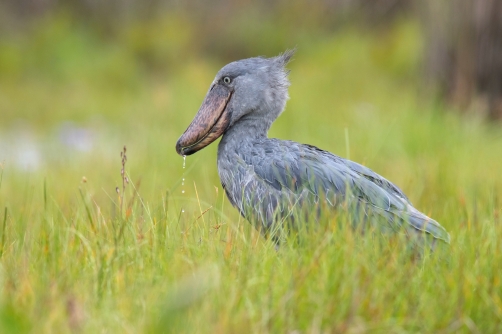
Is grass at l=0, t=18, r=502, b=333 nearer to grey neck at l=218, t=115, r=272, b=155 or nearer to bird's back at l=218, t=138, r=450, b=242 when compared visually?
bird's back at l=218, t=138, r=450, b=242

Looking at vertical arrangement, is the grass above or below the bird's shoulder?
below

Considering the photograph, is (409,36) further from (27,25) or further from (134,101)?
(27,25)

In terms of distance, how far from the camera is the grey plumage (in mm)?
2965

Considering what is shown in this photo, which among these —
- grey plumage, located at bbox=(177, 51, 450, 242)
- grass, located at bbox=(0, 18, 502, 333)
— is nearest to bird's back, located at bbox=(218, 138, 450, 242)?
grey plumage, located at bbox=(177, 51, 450, 242)

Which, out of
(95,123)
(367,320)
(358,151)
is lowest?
(367,320)

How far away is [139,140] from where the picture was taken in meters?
6.72

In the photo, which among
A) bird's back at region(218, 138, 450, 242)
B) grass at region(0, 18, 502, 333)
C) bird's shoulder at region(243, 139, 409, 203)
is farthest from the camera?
bird's shoulder at region(243, 139, 409, 203)

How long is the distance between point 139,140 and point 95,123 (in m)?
2.10

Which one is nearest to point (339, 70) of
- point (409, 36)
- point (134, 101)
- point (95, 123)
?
point (409, 36)

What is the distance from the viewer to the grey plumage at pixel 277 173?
9.73 ft

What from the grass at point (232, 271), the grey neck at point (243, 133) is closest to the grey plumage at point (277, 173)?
the grey neck at point (243, 133)

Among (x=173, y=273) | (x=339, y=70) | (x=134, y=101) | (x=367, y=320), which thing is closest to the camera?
(x=367, y=320)

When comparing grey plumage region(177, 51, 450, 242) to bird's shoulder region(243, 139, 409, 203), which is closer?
grey plumage region(177, 51, 450, 242)

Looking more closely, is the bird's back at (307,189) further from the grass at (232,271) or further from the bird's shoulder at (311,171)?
the grass at (232,271)
